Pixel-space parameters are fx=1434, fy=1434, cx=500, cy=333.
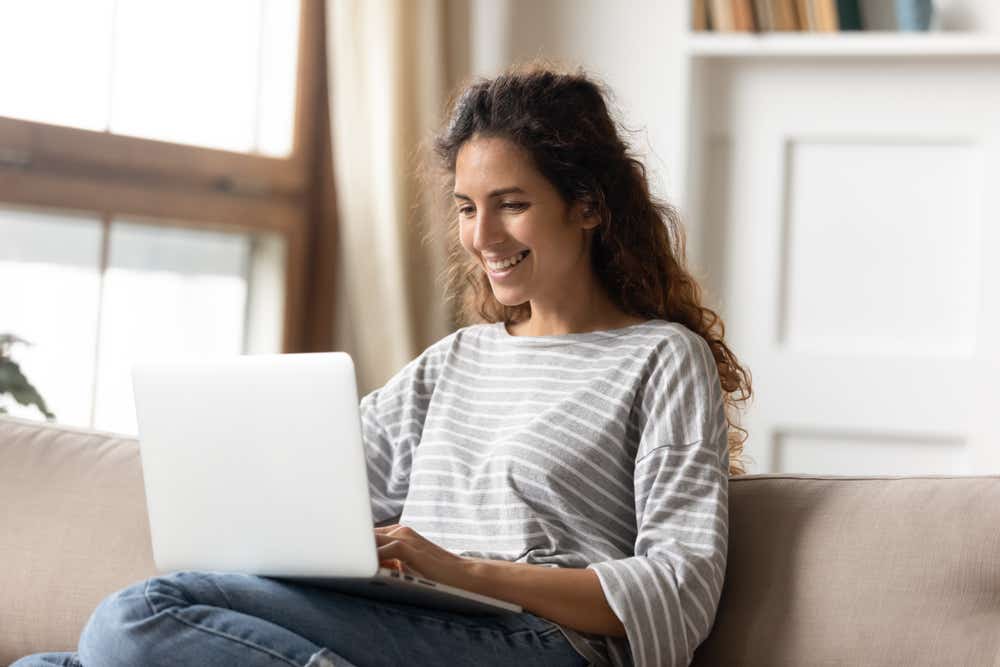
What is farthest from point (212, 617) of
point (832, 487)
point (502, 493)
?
point (832, 487)

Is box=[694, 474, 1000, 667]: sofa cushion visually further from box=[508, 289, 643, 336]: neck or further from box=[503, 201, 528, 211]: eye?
box=[503, 201, 528, 211]: eye

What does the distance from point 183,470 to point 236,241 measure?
179 centimetres

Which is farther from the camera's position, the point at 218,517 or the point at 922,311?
the point at 922,311

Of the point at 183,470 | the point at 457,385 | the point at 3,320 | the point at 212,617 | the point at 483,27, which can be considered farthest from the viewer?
the point at 483,27

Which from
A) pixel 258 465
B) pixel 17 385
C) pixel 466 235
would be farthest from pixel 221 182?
pixel 258 465

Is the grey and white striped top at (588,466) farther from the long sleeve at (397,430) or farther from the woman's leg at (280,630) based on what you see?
the woman's leg at (280,630)

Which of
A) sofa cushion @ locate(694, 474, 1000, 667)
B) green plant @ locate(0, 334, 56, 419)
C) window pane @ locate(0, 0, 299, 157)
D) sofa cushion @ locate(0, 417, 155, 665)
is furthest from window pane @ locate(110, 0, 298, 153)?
sofa cushion @ locate(694, 474, 1000, 667)

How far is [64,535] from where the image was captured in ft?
6.27

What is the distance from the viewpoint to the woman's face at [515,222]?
176 cm

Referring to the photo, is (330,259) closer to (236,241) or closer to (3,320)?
(236,241)

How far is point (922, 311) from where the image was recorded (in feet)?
10.8

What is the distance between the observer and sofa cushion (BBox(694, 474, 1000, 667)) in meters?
1.51

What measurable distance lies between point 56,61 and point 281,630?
1.70 m

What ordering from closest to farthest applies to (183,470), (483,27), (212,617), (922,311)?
(212,617) → (183,470) → (922,311) → (483,27)
